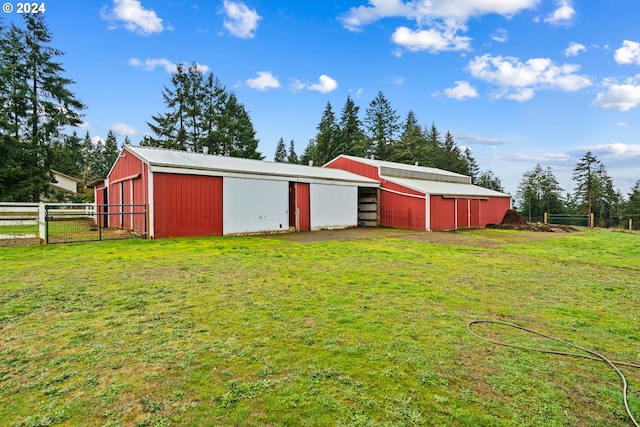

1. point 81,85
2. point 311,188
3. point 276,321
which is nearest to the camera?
point 276,321

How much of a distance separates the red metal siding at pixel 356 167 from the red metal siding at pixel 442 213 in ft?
13.8

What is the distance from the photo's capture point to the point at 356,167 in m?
23.1

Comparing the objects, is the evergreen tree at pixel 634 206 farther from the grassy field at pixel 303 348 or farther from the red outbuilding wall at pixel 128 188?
the red outbuilding wall at pixel 128 188

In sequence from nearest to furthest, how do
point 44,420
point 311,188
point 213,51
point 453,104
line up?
1. point 44,420
2. point 311,188
3. point 213,51
4. point 453,104

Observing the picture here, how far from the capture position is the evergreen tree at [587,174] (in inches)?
1576

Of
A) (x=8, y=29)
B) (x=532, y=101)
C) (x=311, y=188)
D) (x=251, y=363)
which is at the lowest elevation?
(x=251, y=363)

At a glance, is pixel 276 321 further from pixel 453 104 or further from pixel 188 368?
pixel 453 104

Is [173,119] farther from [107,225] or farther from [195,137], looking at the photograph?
[107,225]

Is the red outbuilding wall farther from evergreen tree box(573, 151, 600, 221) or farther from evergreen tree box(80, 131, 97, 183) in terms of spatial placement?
evergreen tree box(573, 151, 600, 221)

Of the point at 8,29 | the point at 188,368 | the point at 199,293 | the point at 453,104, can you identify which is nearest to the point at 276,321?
the point at 188,368

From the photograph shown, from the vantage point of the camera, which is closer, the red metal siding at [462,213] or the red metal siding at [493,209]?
the red metal siding at [462,213]

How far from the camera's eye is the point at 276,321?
3.86 meters

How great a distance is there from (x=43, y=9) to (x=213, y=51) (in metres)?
13.6

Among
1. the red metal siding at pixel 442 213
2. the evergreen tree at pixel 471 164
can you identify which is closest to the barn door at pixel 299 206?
the red metal siding at pixel 442 213
